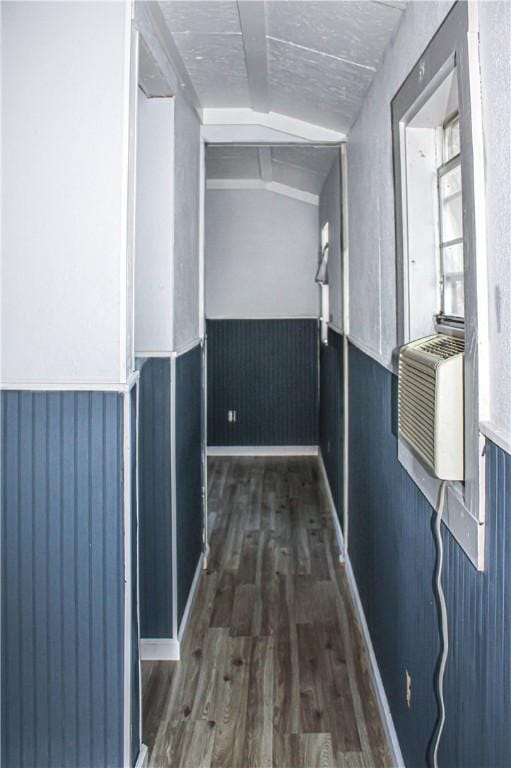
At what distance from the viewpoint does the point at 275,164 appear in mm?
5039

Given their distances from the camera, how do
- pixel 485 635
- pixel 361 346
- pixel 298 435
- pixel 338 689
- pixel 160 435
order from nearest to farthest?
pixel 485 635 → pixel 338 689 → pixel 160 435 → pixel 361 346 → pixel 298 435

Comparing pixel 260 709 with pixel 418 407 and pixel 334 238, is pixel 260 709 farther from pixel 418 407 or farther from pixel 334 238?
pixel 334 238

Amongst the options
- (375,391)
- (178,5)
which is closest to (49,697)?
(375,391)

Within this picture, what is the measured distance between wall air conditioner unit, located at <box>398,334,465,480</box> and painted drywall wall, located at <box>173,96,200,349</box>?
136cm

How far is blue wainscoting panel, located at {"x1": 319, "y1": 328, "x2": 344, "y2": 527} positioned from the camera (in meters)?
3.92

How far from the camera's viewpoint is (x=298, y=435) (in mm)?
6148

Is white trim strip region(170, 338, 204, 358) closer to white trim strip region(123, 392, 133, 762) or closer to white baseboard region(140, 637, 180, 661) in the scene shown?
white trim strip region(123, 392, 133, 762)

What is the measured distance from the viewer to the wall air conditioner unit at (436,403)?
1.23 m

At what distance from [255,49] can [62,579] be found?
1.89 meters

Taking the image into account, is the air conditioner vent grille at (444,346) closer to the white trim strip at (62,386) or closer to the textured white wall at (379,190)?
the textured white wall at (379,190)

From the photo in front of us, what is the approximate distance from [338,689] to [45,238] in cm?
180

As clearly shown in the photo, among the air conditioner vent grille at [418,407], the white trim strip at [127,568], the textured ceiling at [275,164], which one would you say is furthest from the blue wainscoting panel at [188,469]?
the textured ceiling at [275,164]

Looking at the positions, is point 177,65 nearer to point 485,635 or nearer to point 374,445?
point 374,445

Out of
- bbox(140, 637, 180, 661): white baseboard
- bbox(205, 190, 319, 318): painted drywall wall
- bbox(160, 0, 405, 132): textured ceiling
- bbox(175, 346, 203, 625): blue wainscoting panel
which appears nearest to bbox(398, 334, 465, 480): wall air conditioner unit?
bbox(160, 0, 405, 132): textured ceiling
